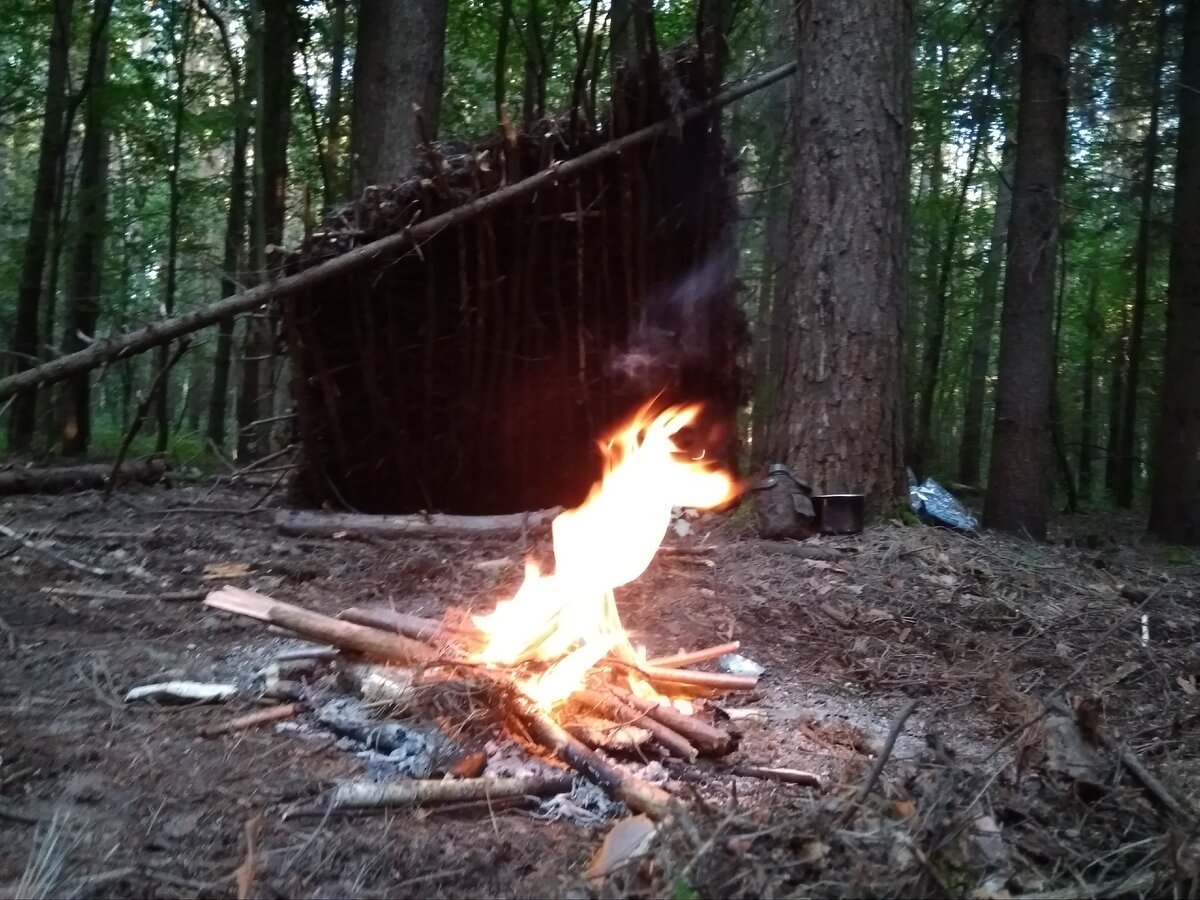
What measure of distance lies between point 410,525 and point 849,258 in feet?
9.46

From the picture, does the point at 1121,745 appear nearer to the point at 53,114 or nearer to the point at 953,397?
the point at 53,114

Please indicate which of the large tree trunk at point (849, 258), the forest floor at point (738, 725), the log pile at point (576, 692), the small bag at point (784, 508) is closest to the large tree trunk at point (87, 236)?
the forest floor at point (738, 725)

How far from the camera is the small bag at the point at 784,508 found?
17.0 ft

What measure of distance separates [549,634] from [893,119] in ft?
12.5

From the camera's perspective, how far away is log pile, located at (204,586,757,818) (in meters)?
2.76

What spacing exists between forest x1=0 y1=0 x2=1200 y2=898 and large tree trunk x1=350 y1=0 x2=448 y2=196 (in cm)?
3

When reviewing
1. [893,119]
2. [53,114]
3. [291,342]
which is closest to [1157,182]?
[893,119]

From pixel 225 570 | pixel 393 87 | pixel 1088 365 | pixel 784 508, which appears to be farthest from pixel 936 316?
pixel 225 570

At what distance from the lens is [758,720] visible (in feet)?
10.7

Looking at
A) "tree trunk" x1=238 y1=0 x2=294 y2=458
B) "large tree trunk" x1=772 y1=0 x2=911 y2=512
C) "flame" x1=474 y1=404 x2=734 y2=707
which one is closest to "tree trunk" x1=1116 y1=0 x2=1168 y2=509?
"large tree trunk" x1=772 y1=0 x2=911 y2=512

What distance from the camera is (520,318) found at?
633cm

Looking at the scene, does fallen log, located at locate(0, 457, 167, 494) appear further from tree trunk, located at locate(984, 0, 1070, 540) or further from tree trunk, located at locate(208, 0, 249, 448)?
tree trunk, located at locate(984, 0, 1070, 540)

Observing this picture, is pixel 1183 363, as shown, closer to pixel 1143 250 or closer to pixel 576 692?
pixel 1143 250

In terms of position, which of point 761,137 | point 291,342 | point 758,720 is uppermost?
point 761,137
